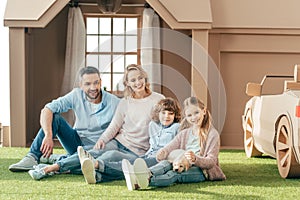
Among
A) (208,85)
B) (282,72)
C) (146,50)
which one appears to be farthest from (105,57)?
(282,72)

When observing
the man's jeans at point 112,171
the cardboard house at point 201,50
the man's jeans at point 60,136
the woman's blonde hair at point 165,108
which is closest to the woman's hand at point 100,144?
the man's jeans at point 112,171

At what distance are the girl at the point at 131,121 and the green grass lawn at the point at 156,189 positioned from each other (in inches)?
14.7

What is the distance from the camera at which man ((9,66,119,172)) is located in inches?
222

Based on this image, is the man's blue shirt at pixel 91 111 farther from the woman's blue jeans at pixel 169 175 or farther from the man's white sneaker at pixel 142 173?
the man's white sneaker at pixel 142 173

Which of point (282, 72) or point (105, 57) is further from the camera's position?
point (105, 57)

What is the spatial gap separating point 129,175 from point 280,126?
1778 millimetres

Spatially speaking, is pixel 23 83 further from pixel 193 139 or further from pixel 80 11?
pixel 193 139

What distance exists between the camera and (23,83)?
7703 mm

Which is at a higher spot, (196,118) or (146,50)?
(146,50)

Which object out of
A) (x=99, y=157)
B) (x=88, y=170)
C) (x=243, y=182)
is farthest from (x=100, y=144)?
(x=243, y=182)

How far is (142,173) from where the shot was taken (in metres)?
4.84

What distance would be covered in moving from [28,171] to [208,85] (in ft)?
11.7

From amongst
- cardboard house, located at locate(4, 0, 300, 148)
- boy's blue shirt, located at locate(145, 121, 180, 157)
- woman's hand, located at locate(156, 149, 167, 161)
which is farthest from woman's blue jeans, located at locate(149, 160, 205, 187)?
cardboard house, located at locate(4, 0, 300, 148)

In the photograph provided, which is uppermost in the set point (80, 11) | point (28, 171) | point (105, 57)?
point (80, 11)
